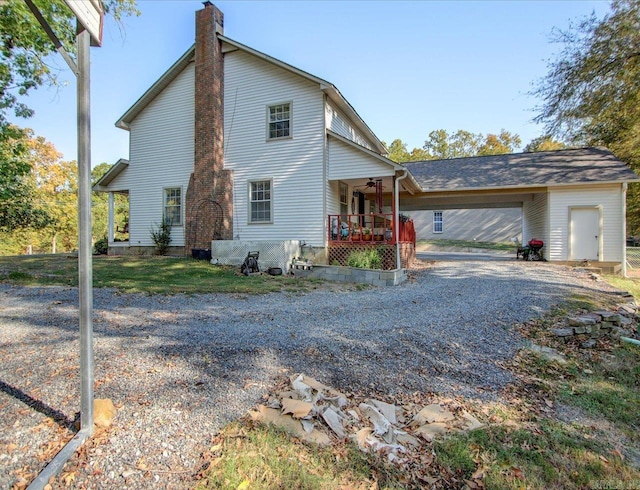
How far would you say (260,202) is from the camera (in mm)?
13102

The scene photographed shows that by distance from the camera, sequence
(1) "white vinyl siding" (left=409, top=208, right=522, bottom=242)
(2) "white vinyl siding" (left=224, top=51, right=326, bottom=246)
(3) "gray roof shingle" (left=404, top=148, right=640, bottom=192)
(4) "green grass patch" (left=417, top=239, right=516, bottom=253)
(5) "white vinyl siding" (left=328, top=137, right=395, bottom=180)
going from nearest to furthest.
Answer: (5) "white vinyl siding" (left=328, top=137, right=395, bottom=180) < (2) "white vinyl siding" (left=224, top=51, right=326, bottom=246) < (3) "gray roof shingle" (left=404, top=148, right=640, bottom=192) < (4) "green grass patch" (left=417, top=239, right=516, bottom=253) < (1) "white vinyl siding" (left=409, top=208, right=522, bottom=242)

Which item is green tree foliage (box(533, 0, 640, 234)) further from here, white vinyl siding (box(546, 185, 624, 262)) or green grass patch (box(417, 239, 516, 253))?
green grass patch (box(417, 239, 516, 253))

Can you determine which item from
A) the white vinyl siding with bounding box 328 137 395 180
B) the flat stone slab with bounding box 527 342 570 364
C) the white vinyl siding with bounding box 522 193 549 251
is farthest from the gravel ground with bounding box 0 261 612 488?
the white vinyl siding with bounding box 522 193 549 251

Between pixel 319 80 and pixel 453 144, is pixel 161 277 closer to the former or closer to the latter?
pixel 319 80

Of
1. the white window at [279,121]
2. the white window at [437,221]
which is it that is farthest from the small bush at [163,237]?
the white window at [437,221]

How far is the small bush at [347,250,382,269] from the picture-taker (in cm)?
1073

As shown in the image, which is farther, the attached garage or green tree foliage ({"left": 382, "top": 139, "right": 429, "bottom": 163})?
green tree foliage ({"left": 382, "top": 139, "right": 429, "bottom": 163})

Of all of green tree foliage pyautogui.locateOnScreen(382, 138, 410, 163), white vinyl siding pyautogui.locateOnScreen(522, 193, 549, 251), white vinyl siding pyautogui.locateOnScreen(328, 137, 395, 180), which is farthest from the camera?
green tree foliage pyautogui.locateOnScreen(382, 138, 410, 163)

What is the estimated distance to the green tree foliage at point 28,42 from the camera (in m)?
9.36

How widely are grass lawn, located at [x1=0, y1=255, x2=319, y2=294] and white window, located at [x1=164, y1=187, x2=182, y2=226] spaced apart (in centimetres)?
208

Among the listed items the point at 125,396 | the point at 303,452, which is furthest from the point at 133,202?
the point at 303,452

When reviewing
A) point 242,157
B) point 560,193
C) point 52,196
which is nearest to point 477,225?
point 560,193

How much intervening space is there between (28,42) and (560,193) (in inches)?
745

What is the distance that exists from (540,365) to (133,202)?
49.3ft
